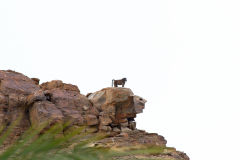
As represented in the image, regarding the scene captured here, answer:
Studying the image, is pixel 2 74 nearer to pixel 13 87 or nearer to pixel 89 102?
pixel 13 87

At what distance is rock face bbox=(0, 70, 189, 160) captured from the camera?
2627 cm

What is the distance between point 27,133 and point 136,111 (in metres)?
31.6

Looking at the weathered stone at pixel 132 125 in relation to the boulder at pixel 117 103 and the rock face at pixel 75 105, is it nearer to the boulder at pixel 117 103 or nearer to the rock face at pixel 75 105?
the rock face at pixel 75 105

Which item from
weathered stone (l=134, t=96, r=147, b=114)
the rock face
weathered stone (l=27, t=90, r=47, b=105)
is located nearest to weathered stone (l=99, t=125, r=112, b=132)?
the rock face

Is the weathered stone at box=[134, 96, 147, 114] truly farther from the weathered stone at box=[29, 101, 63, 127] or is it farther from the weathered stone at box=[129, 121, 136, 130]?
the weathered stone at box=[29, 101, 63, 127]

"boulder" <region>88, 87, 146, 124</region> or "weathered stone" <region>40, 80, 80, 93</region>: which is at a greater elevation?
"weathered stone" <region>40, 80, 80, 93</region>

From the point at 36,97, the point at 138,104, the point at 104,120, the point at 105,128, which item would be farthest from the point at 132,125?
the point at 36,97

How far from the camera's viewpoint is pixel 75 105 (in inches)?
1162

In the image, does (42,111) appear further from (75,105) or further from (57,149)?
(57,149)

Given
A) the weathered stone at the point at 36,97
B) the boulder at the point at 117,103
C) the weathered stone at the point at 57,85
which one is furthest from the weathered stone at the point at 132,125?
the weathered stone at the point at 36,97

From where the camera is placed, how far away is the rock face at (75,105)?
26266 millimetres

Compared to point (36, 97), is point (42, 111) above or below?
below

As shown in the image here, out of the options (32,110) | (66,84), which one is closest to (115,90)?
(66,84)

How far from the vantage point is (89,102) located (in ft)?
103
